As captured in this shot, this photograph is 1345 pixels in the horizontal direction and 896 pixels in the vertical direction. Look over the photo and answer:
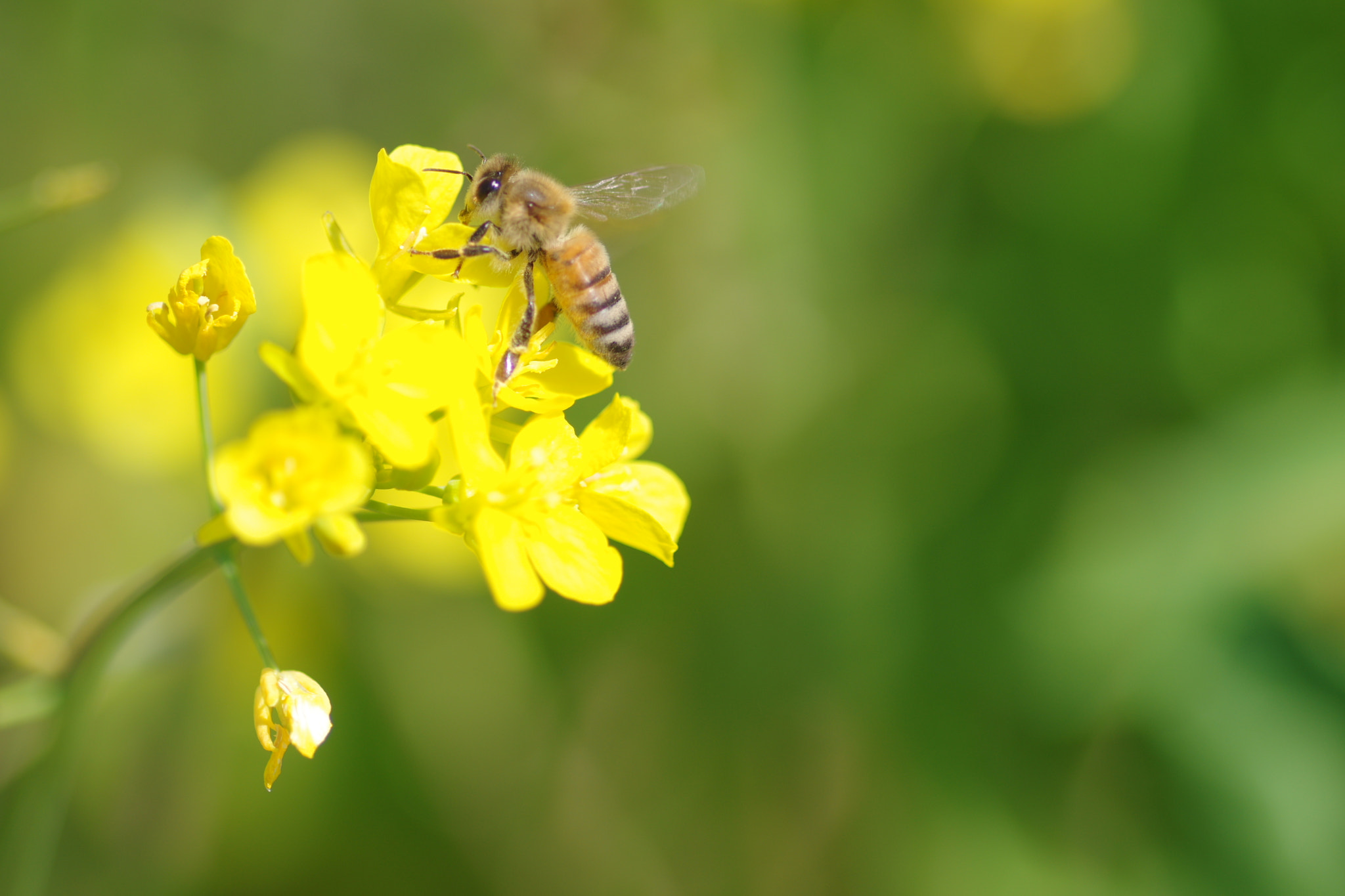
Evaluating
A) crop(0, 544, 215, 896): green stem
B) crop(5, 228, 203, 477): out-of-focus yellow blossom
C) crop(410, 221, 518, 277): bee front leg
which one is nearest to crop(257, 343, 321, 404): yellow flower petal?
crop(0, 544, 215, 896): green stem

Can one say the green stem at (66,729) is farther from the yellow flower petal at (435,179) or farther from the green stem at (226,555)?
the yellow flower petal at (435,179)

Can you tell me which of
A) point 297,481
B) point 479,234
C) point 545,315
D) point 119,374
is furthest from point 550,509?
point 119,374

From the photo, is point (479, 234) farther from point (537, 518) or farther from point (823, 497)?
point (823, 497)

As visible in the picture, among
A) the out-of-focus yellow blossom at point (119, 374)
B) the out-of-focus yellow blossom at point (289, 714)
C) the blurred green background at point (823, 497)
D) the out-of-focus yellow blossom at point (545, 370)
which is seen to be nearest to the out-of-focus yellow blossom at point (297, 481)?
the out-of-focus yellow blossom at point (289, 714)

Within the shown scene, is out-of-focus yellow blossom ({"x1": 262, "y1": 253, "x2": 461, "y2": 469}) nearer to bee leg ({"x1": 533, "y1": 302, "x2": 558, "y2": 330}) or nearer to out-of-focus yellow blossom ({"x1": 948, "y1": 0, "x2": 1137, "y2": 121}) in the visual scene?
bee leg ({"x1": 533, "y1": 302, "x2": 558, "y2": 330})

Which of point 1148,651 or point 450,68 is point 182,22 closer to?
point 450,68

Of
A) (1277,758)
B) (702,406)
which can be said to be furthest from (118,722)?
(1277,758)

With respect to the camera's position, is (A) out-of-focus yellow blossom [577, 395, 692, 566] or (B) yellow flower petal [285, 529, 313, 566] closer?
(B) yellow flower petal [285, 529, 313, 566]
